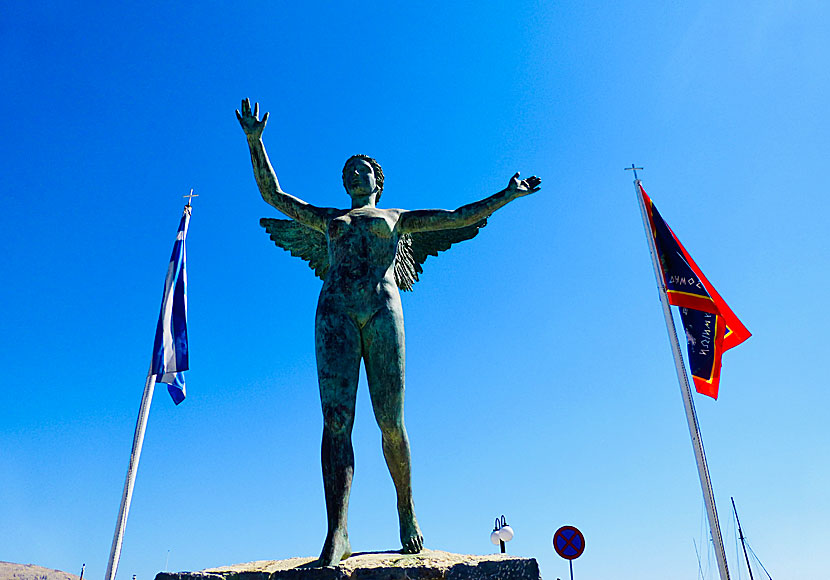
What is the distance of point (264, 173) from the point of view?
5.84 meters

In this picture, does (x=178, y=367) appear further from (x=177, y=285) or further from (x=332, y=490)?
(x=332, y=490)

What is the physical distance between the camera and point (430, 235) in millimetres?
6512

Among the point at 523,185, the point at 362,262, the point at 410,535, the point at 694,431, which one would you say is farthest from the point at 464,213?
the point at 694,431

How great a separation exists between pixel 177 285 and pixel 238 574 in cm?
1163

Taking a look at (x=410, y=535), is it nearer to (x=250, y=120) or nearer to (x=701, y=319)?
(x=250, y=120)

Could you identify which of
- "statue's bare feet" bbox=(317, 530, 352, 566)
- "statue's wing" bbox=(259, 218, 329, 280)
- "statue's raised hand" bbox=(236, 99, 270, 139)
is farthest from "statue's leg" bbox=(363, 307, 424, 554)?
"statue's raised hand" bbox=(236, 99, 270, 139)

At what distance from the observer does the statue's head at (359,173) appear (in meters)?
5.79

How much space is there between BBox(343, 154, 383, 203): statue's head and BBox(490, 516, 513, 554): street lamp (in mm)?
10360

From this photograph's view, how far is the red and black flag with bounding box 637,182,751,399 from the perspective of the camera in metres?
13.3

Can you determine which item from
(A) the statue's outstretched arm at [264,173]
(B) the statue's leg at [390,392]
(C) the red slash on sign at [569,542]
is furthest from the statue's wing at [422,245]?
(C) the red slash on sign at [569,542]

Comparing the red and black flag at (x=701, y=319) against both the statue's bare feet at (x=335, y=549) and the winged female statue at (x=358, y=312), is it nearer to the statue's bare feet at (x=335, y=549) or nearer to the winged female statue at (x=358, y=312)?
the winged female statue at (x=358, y=312)

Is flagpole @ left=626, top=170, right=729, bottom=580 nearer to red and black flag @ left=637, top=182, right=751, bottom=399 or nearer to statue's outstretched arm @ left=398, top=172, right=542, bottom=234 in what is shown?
red and black flag @ left=637, top=182, right=751, bottom=399

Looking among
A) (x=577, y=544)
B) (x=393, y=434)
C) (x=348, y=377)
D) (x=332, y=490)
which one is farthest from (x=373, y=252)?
(x=577, y=544)

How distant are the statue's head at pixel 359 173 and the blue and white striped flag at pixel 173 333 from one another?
9.44 m
